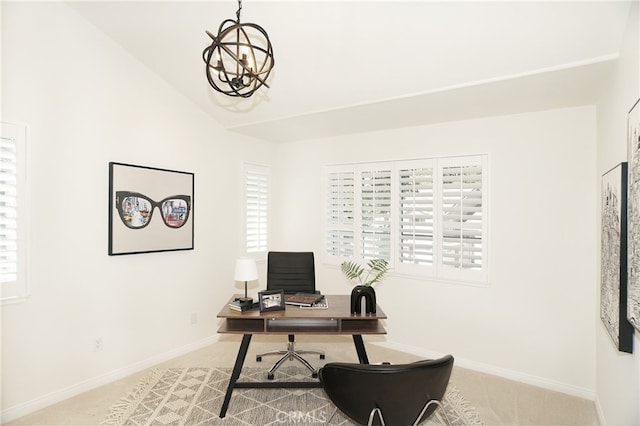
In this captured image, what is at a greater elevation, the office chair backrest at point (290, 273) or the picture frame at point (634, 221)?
the picture frame at point (634, 221)

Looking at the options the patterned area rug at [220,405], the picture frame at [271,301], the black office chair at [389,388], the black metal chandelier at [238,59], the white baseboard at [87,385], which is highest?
the black metal chandelier at [238,59]

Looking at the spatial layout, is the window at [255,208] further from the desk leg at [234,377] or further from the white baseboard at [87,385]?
the desk leg at [234,377]

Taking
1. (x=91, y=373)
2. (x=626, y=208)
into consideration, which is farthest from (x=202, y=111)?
(x=626, y=208)

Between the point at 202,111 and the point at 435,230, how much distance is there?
3.00m

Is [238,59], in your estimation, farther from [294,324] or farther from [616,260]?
[616,260]

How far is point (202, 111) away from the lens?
158 inches

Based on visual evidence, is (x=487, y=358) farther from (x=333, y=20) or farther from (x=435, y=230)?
(x=333, y=20)

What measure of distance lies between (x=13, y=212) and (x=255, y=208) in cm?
256

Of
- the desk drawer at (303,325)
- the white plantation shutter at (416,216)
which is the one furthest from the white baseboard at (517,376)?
the desk drawer at (303,325)

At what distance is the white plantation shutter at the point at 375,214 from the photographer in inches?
160

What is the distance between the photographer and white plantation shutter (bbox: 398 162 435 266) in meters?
3.75

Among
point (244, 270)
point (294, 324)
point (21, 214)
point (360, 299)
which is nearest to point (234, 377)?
point (294, 324)

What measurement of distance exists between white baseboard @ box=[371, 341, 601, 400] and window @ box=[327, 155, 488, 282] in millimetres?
861

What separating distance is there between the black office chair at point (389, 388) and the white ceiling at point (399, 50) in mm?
2072
